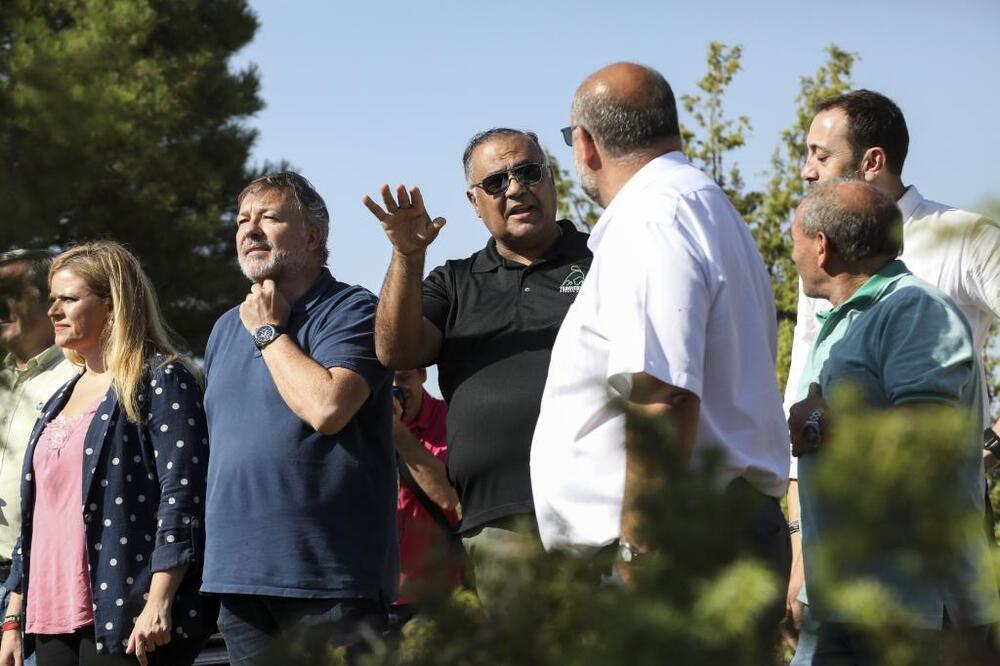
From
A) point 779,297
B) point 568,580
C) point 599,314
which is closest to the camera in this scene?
point 568,580

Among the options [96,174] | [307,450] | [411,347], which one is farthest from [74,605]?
[96,174]

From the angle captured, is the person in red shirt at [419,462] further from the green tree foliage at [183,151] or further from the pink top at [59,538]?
the green tree foliage at [183,151]

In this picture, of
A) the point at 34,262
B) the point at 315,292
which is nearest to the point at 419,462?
the point at 315,292

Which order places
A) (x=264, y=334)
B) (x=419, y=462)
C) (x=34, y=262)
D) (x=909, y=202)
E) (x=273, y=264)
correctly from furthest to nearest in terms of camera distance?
(x=419, y=462)
(x=273, y=264)
(x=264, y=334)
(x=909, y=202)
(x=34, y=262)

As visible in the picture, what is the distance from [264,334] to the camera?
434cm

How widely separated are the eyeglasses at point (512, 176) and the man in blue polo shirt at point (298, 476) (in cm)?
58

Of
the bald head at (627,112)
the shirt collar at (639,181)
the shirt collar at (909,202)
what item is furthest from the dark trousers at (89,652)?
the shirt collar at (909,202)

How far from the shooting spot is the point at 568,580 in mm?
1537

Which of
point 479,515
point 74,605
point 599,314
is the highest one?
point 599,314

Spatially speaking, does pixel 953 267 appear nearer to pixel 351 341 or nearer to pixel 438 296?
pixel 438 296

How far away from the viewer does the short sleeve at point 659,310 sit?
286 centimetres

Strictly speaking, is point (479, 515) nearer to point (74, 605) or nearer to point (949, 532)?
point (74, 605)

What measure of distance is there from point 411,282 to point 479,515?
72 centimetres

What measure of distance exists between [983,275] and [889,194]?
14.4 inches
